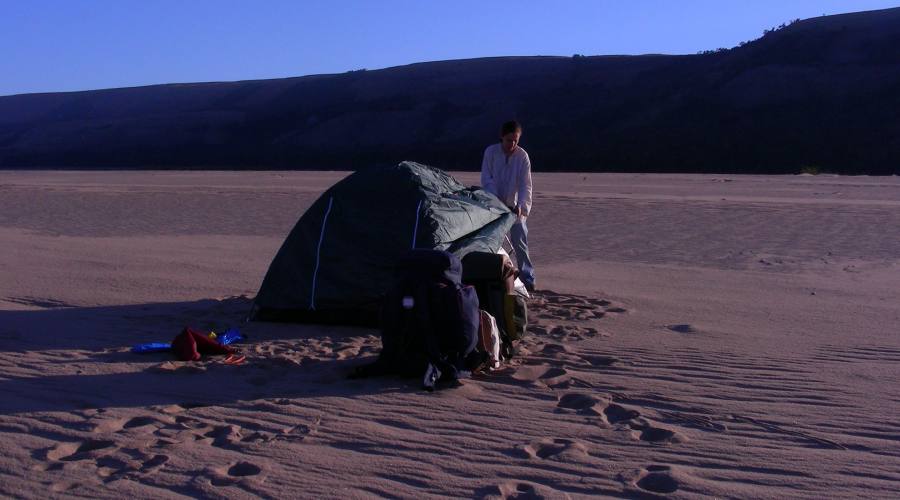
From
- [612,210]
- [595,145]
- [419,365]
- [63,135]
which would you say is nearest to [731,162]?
[595,145]

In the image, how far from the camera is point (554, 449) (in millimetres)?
5270

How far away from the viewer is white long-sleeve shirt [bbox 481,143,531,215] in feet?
32.2

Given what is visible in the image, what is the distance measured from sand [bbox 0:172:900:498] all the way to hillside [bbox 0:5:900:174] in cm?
3369

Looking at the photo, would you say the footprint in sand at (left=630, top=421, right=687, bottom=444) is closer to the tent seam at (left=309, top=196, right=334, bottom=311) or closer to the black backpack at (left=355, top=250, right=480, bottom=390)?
the black backpack at (left=355, top=250, right=480, bottom=390)

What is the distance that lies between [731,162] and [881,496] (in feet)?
144

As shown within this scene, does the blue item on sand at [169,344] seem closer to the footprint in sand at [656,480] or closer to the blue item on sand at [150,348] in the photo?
the blue item on sand at [150,348]

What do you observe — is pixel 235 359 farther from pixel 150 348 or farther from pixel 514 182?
pixel 514 182

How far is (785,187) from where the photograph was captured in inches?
1041

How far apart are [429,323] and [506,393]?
67 cm

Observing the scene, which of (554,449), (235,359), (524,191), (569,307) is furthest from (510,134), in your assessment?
(554,449)

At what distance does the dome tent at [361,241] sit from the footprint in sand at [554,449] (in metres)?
3.06

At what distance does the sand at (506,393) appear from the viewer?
193 inches

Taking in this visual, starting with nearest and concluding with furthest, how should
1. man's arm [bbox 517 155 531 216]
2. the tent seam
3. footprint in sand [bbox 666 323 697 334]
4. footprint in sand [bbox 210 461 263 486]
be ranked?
1. footprint in sand [bbox 210 461 263 486]
2. footprint in sand [bbox 666 323 697 334]
3. the tent seam
4. man's arm [bbox 517 155 531 216]

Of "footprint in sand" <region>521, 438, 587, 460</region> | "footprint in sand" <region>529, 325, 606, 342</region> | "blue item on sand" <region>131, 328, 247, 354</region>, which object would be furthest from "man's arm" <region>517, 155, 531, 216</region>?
"footprint in sand" <region>521, 438, 587, 460</region>
